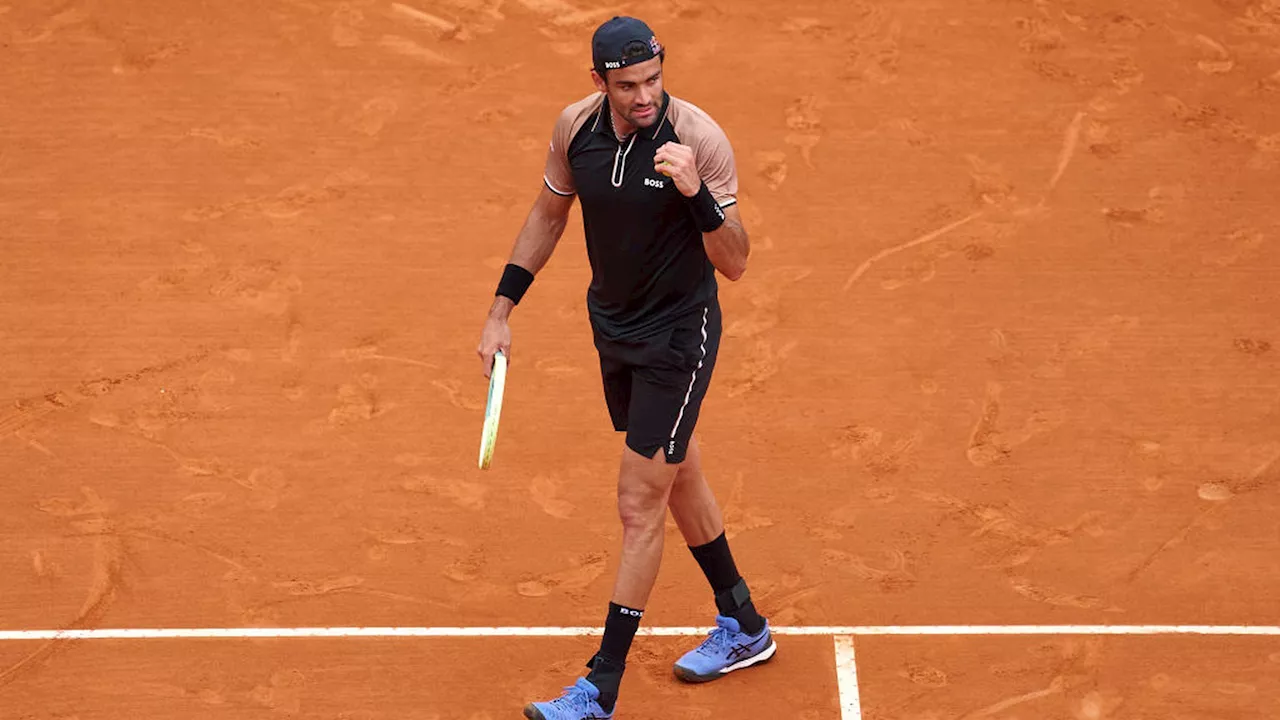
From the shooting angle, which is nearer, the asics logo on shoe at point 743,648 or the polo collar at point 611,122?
the polo collar at point 611,122

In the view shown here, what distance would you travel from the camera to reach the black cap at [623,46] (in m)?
5.73

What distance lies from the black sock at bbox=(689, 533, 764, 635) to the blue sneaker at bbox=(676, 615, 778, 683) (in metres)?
0.04

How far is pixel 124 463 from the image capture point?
8305mm

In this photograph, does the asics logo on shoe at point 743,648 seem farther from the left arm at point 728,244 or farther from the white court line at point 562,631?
the left arm at point 728,244

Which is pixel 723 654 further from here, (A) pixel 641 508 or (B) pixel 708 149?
(B) pixel 708 149

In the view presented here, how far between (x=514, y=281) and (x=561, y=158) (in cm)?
55

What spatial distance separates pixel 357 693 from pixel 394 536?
3.78 ft

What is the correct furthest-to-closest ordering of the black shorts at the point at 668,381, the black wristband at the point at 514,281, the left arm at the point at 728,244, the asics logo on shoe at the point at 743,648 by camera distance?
1. the asics logo on shoe at the point at 743,648
2. the black wristband at the point at 514,281
3. the black shorts at the point at 668,381
4. the left arm at the point at 728,244

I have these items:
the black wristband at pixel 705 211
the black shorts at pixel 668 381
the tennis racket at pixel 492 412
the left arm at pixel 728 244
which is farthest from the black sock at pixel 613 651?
the black wristband at pixel 705 211

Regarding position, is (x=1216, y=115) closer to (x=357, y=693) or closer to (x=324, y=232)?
(x=324, y=232)

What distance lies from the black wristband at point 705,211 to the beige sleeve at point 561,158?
62 cm

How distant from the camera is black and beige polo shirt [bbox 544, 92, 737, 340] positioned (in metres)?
5.96

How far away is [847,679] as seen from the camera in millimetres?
6801

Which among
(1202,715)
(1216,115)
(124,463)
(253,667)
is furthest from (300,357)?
(1216,115)
